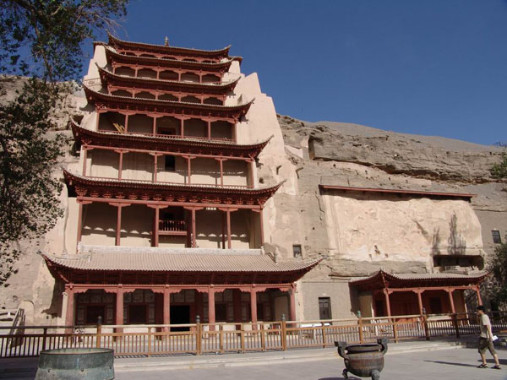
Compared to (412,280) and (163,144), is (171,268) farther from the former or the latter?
(412,280)

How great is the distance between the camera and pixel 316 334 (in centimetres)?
1549

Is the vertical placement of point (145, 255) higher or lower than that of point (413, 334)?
higher

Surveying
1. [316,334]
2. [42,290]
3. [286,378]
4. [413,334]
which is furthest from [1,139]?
[413,334]

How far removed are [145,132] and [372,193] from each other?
16469mm

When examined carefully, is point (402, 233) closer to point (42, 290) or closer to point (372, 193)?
point (372, 193)

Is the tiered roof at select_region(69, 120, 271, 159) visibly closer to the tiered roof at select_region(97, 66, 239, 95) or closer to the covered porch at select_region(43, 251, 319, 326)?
the tiered roof at select_region(97, 66, 239, 95)

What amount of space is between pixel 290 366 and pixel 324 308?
1399 cm

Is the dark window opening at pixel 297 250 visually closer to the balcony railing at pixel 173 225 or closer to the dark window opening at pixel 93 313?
the balcony railing at pixel 173 225

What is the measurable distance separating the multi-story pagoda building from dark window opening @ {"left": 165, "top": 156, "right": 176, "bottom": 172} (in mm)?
66

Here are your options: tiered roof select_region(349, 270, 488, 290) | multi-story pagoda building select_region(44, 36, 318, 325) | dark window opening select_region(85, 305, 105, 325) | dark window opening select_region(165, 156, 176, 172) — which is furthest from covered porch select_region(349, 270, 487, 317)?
dark window opening select_region(85, 305, 105, 325)

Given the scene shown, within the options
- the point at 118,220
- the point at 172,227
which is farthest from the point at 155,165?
the point at 118,220

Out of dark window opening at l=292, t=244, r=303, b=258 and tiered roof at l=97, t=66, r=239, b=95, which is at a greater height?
tiered roof at l=97, t=66, r=239, b=95

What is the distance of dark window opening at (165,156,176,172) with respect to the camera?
27406 mm

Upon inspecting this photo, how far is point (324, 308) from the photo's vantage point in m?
25.3
